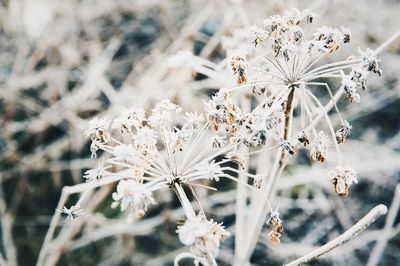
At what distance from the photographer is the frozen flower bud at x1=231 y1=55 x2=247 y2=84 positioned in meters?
1.62

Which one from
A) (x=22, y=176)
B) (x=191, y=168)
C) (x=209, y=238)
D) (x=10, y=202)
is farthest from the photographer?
(x=10, y=202)

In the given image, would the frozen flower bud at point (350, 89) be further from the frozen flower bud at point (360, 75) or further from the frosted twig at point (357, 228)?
the frosted twig at point (357, 228)

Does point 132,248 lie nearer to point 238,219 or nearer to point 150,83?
point 150,83

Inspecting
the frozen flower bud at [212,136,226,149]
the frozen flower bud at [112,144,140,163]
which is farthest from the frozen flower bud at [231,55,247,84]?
the frozen flower bud at [112,144,140,163]

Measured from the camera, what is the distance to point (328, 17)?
4.57m

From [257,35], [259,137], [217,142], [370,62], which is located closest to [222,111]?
[217,142]

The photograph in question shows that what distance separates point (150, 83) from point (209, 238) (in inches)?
97.7

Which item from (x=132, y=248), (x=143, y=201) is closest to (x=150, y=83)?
(x=132, y=248)

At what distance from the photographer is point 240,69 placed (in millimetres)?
1621

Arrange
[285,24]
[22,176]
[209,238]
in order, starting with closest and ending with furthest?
[209,238]
[285,24]
[22,176]

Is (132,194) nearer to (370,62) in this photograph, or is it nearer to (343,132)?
(343,132)

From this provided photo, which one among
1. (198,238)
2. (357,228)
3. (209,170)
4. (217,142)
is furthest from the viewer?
(217,142)

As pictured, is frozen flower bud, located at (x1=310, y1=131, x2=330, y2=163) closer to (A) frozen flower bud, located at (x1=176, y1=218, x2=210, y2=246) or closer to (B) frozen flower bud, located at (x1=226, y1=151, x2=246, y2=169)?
(B) frozen flower bud, located at (x1=226, y1=151, x2=246, y2=169)

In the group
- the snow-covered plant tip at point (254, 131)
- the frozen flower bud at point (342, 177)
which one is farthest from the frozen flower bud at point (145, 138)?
the frozen flower bud at point (342, 177)
